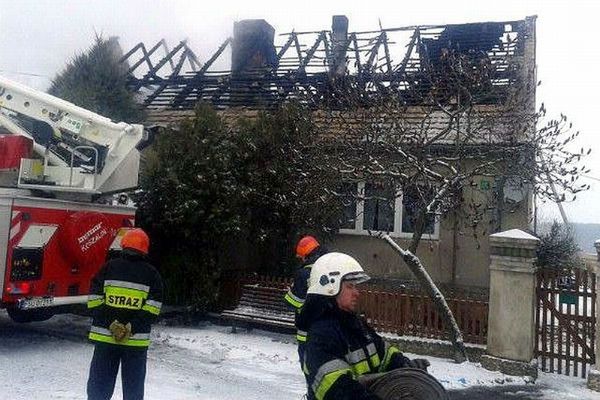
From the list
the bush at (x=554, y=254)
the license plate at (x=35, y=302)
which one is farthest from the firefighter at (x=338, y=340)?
the bush at (x=554, y=254)

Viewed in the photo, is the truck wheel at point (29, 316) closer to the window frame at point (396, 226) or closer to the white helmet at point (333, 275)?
the window frame at point (396, 226)

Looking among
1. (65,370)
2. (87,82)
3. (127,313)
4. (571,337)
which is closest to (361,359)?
(127,313)

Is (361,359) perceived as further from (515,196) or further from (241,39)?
(241,39)

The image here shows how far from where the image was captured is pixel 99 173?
27.4ft

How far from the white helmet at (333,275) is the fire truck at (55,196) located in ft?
17.7

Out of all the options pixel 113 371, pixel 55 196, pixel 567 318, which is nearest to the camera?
pixel 113 371

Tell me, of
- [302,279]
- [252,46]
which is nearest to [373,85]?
[302,279]

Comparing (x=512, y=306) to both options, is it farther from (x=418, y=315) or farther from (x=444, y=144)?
(x=444, y=144)

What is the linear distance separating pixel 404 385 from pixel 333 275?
0.65 metres

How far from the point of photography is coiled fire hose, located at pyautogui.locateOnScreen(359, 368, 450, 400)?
2828 millimetres

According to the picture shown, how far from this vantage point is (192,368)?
7.39 metres

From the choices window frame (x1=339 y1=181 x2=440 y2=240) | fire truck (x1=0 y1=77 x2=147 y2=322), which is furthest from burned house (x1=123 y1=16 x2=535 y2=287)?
fire truck (x1=0 y1=77 x2=147 y2=322)

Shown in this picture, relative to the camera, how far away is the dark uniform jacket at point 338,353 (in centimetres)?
265

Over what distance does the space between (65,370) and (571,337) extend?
669 cm
